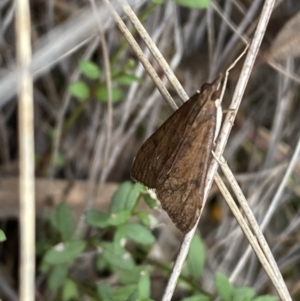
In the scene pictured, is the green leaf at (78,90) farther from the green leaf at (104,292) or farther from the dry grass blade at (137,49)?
the green leaf at (104,292)

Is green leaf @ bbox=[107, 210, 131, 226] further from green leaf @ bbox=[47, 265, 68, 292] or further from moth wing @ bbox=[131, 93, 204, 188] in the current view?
green leaf @ bbox=[47, 265, 68, 292]

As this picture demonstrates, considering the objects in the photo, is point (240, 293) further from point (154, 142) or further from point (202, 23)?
point (202, 23)

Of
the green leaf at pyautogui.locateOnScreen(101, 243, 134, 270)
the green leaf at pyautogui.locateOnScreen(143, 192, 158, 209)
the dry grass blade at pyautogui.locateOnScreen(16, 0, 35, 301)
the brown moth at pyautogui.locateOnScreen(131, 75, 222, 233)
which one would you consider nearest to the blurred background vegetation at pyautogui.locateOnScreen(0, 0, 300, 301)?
the green leaf at pyautogui.locateOnScreen(101, 243, 134, 270)

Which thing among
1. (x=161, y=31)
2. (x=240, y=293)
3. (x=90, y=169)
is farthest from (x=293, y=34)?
(x=90, y=169)

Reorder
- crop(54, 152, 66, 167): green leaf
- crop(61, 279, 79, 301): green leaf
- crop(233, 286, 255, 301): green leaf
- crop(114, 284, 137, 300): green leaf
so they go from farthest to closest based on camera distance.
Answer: crop(54, 152, 66, 167): green leaf
crop(61, 279, 79, 301): green leaf
crop(114, 284, 137, 300): green leaf
crop(233, 286, 255, 301): green leaf

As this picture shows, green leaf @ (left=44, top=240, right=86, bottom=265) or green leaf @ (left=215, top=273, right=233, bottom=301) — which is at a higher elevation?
green leaf @ (left=44, top=240, right=86, bottom=265)

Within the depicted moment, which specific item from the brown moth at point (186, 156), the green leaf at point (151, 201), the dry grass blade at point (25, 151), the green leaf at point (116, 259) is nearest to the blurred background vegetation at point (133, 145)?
the green leaf at point (116, 259)

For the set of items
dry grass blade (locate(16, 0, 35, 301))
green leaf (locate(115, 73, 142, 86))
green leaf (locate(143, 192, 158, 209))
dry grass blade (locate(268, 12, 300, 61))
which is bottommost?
dry grass blade (locate(16, 0, 35, 301))
